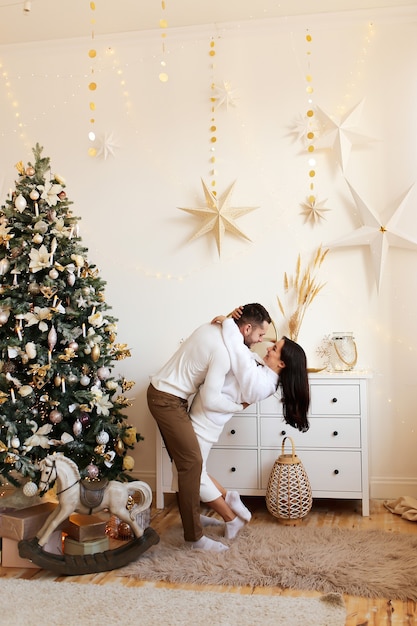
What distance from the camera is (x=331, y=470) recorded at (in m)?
3.88

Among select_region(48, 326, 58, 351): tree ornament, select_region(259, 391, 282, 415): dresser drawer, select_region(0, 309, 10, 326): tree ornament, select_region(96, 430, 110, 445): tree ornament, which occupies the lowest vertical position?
select_region(96, 430, 110, 445): tree ornament

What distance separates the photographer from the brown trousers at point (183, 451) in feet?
10.5

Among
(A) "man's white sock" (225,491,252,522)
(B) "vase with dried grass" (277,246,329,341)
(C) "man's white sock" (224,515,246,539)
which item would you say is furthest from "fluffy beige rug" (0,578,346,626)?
(B) "vase with dried grass" (277,246,329,341)

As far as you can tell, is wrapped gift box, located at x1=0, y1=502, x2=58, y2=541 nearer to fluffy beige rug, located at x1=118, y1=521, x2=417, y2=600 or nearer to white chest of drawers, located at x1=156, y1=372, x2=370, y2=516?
fluffy beige rug, located at x1=118, y1=521, x2=417, y2=600

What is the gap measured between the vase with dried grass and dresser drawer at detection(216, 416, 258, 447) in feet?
2.05

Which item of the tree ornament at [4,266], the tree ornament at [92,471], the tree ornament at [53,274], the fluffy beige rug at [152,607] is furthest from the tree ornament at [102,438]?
the tree ornament at [4,266]

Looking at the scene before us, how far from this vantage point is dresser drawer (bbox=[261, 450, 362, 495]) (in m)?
3.85

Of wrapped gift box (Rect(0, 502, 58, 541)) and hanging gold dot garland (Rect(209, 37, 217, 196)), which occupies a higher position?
hanging gold dot garland (Rect(209, 37, 217, 196))

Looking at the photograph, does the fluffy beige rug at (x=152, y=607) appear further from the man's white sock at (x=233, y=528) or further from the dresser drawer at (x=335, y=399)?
the dresser drawer at (x=335, y=399)

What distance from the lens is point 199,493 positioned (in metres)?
3.27

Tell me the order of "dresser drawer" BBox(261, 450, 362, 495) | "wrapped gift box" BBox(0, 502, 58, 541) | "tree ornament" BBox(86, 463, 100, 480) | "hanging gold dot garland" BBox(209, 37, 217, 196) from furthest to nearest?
1. "hanging gold dot garland" BBox(209, 37, 217, 196)
2. "dresser drawer" BBox(261, 450, 362, 495)
3. "tree ornament" BBox(86, 463, 100, 480)
4. "wrapped gift box" BBox(0, 502, 58, 541)

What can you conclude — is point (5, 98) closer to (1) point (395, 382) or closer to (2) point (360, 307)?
(2) point (360, 307)

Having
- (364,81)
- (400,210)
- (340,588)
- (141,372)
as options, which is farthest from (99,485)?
(364,81)

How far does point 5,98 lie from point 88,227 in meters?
1.11
